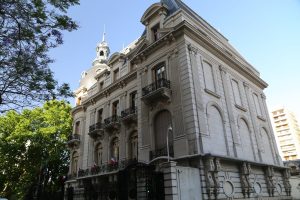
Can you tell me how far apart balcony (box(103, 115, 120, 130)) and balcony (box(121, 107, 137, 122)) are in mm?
1002

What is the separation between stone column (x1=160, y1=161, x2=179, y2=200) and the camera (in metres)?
13.3

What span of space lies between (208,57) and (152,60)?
4783 mm

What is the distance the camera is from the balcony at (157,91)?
18656 mm

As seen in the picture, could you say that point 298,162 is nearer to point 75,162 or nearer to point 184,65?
point 184,65

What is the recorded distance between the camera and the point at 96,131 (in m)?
27.0

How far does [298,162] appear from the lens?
3281cm

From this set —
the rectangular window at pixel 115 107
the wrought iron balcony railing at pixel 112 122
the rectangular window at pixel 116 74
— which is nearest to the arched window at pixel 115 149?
the wrought iron balcony railing at pixel 112 122

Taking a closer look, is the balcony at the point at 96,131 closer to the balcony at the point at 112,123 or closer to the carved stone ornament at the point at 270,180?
the balcony at the point at 112,123

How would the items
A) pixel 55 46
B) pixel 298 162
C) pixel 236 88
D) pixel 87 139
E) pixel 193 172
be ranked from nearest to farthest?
pixel 55 46 < pixel 193 172 < pixel 236 88 < pixel 87 139 < pixel 298 162

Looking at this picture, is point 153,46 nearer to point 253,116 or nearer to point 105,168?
point 253,116

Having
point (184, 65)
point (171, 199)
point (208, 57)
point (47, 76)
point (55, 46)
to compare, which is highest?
point (208, 57)

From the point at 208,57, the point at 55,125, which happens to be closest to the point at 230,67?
the point at 208,57

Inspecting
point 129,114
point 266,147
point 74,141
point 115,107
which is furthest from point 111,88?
point 266,147

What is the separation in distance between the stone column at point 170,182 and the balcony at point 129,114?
9.62 m
